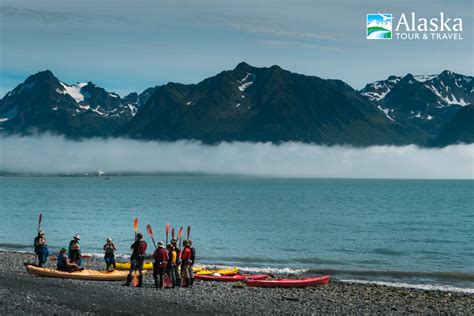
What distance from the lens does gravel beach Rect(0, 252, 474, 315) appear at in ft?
97.6

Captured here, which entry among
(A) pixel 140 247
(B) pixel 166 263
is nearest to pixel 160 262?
(B) pixel 166 263

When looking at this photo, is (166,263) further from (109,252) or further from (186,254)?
(109,252)

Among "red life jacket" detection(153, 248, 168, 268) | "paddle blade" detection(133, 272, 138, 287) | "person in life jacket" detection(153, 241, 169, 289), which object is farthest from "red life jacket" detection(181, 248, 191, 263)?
"paddle blade" detection(133, 272, 138, 287)

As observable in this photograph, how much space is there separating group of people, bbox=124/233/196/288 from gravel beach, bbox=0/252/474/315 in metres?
0.83

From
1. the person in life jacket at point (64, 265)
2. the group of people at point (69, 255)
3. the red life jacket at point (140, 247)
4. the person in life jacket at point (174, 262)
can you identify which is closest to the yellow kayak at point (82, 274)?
the person in life jacket at point (64, 265)

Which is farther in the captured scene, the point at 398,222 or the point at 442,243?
the point at 398,222

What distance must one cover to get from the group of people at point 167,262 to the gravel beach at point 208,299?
2.73 ft

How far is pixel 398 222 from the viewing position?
113625mm

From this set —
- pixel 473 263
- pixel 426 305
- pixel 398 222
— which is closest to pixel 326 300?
pixel 426 305

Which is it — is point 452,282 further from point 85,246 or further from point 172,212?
point 172,212

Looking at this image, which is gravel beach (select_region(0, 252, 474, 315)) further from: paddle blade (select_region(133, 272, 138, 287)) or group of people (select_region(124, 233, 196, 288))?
group of people (select_region(124, 233, 196, 288))

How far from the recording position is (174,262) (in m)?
36.3

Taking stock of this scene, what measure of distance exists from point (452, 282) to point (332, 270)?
10300 millimetres

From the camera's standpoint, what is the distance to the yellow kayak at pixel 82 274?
127ft
